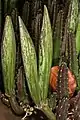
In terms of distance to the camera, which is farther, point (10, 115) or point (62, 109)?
point (10, 115)

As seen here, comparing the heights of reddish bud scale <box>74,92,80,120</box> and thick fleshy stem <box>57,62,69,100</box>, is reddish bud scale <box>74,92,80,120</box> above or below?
below

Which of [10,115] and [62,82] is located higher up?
[62,82]

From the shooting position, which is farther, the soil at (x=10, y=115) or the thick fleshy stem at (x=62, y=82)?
the soil at (x=10, y=115)

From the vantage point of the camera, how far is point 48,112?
75 centimetres

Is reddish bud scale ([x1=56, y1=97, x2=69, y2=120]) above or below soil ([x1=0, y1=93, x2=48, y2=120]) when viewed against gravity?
above

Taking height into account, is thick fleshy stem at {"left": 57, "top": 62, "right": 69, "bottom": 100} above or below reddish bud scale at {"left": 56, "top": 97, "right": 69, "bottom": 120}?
above

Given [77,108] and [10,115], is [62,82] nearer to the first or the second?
[77,108]

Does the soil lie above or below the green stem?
below

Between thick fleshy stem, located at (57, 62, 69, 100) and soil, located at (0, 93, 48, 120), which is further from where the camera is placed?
soil, located at (0, 93, 48, 120)

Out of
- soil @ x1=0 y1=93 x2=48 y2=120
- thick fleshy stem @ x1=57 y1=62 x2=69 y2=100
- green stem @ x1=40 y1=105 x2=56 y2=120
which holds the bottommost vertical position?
soil @ x1=0 y1=93 x2=48 y2=120

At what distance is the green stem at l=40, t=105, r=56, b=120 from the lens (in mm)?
742

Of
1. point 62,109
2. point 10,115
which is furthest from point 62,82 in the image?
point 10,115

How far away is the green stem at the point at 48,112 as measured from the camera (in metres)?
0.74

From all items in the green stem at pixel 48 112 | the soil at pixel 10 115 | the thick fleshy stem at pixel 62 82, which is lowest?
the soil at pixel 10 115
